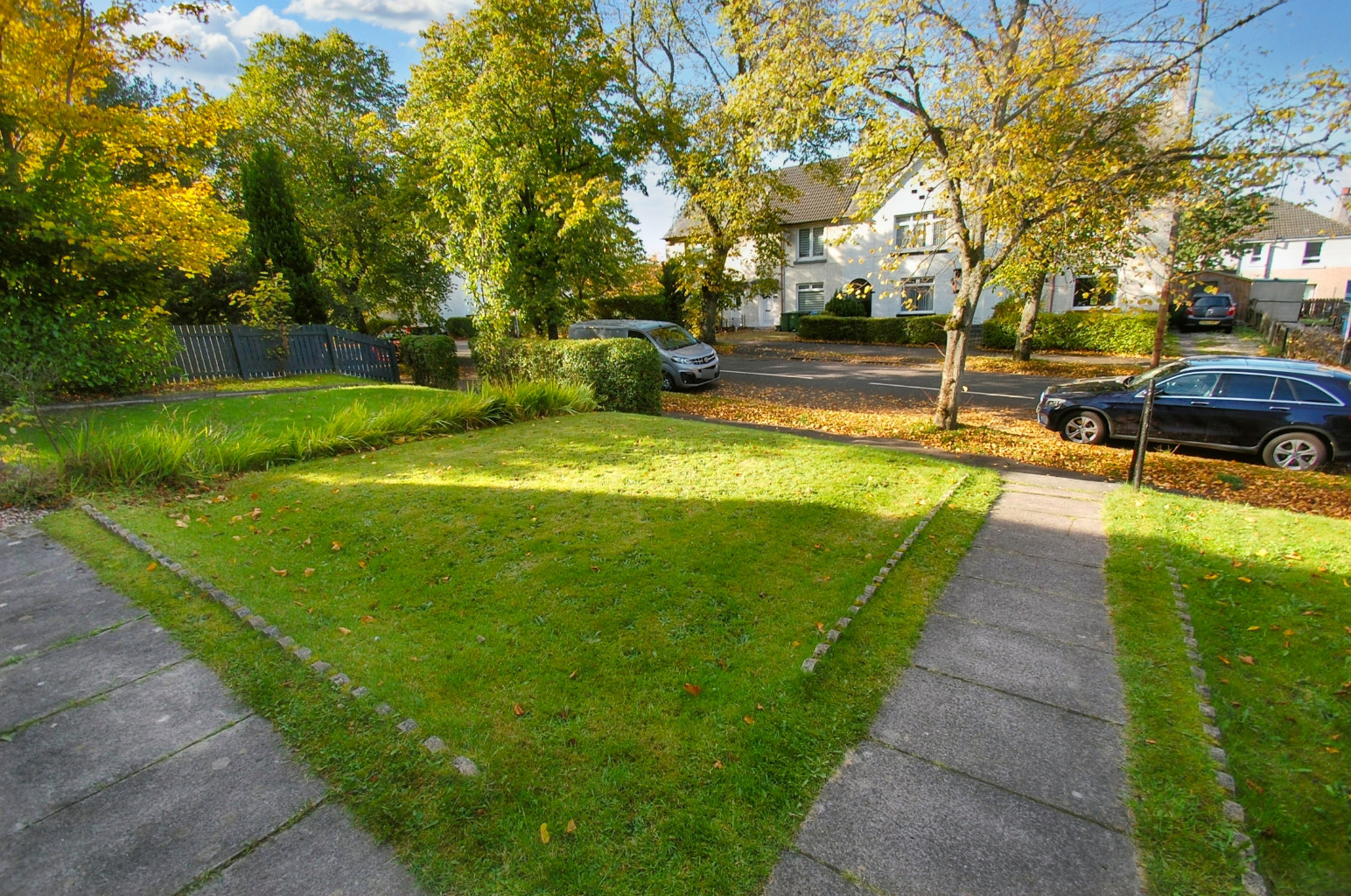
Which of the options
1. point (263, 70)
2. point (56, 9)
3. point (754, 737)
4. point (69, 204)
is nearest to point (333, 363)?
point (69, 204)

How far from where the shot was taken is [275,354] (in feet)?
51.8

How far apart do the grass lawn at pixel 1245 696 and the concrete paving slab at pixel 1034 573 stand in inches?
6.6

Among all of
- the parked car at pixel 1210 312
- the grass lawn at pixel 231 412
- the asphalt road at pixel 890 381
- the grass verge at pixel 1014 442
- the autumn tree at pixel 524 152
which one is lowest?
the grass verge at pixel 1014 442

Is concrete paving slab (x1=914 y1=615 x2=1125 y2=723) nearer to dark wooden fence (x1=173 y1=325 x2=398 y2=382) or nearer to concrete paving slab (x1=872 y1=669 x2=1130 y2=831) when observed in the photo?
concrete paving slab (x1=872 y1=669 x2=1130 y2=831)

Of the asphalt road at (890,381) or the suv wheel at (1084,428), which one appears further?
the asphalt road at (890,381)

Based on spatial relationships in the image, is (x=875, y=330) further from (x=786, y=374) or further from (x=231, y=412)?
(x=231, y=412)

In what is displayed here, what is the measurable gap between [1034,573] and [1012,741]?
2.24 meters

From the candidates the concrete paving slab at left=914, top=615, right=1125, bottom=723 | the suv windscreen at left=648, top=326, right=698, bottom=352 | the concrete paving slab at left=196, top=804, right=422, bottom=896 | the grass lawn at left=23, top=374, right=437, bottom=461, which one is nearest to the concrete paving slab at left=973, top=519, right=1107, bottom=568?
the concrete paving slab at left=914, top=615, right=1125, bottom=723

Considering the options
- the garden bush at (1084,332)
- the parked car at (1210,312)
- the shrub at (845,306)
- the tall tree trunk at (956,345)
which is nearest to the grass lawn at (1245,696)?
the tall tree trunk at (956,345)

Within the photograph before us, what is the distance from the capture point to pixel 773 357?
24.3m

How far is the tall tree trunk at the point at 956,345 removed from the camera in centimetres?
979

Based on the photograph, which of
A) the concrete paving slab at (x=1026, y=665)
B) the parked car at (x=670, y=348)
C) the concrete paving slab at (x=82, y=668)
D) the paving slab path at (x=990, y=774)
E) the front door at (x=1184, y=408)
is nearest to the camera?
the paving slab path at (x=990, y=774)

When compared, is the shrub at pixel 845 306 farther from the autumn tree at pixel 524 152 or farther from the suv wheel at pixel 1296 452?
the suv wheel at pixel 1296 452

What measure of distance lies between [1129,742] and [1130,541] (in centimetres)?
307
